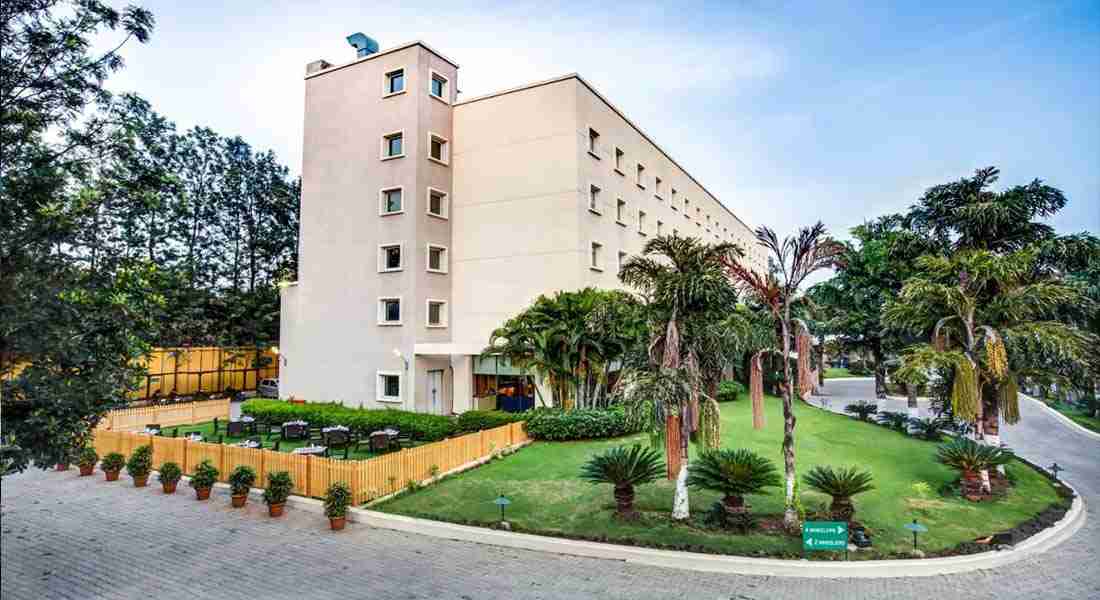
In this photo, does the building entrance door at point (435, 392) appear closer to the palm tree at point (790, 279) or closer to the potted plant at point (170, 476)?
the potted plant at point (170, 476)

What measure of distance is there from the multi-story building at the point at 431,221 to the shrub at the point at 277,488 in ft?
38.4

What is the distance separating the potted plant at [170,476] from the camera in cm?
1434

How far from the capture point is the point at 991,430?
16578 mm

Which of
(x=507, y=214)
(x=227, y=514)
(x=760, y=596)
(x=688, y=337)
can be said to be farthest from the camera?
(x=507, y=214)

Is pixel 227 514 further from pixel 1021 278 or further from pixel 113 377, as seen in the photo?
pixel 1021 278

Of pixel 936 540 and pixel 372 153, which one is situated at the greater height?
pixel 372 153

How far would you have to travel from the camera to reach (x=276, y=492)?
12.7 metres

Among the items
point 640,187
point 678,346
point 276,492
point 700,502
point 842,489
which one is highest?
point 640,187

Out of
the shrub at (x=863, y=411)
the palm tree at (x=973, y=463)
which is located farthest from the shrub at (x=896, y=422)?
the palm tree at (x=973, y=463)

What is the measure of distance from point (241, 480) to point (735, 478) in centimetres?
1110

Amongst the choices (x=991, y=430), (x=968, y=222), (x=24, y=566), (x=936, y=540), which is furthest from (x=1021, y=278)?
(x=24, y=566)

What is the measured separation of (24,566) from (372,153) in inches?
811

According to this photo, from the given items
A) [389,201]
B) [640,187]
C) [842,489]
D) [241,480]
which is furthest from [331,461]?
[640,187]

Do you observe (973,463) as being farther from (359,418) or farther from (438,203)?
(438,203)
